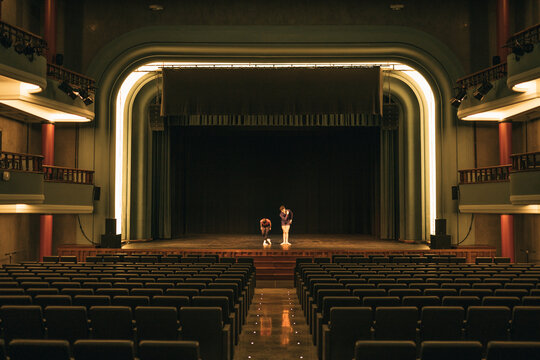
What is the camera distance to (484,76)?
15570 mm

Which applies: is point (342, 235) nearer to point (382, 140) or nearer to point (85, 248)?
point (382, 140)

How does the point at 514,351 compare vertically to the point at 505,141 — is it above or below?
below

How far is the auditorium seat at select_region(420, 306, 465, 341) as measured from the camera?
500cm

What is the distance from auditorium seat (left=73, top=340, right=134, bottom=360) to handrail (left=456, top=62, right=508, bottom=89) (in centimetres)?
1449

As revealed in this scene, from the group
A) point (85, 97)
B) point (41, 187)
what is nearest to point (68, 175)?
point (41, 187)

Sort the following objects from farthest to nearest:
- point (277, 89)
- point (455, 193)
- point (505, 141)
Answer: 1. point (277, 89)
2. point (455, 193)
3. point (505, 141)

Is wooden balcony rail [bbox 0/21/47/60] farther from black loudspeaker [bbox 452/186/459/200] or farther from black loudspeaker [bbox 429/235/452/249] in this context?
black loudspeaker [bbox 452/186/459/200]

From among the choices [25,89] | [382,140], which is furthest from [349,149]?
[25,89]

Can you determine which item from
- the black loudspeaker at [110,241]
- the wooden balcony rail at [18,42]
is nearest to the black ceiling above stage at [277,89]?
the black loudspeaker at [110,241]

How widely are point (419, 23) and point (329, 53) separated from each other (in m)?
3.45

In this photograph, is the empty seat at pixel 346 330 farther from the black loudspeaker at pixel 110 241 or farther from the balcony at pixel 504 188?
the black loudspeaker at pixel 110 241

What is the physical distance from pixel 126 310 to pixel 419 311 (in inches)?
134

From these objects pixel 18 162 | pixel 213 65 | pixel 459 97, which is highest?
pixel 213 65

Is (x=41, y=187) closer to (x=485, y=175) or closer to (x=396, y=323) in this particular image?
(x=396, y=323)
